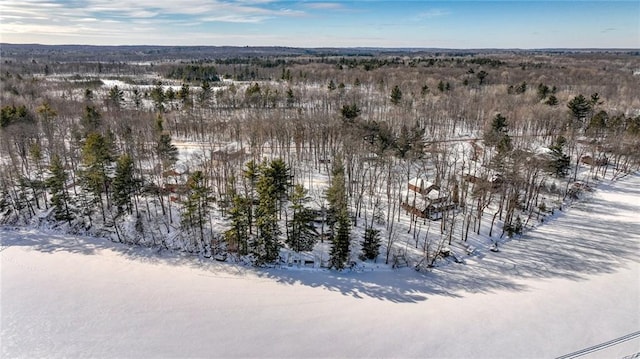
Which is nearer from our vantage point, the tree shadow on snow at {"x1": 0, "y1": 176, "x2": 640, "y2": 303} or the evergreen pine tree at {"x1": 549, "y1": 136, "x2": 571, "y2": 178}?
the tree shadow on snow at {"x1": 0, "y1": 176, "x2": 640, "y2": 303}

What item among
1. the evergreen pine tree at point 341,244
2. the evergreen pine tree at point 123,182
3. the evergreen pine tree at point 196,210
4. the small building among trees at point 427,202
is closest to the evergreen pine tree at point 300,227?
the evergreen pine tree at point 341,244

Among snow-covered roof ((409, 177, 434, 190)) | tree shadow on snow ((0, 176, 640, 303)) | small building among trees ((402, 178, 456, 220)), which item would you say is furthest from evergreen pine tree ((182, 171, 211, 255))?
snow-covered roof ((409, 177, 434, 190))

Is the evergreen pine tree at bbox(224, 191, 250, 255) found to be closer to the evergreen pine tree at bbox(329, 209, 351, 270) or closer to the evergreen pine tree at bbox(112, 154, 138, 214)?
the evergreen pine tree at bbox(329, 209, 351, 270)

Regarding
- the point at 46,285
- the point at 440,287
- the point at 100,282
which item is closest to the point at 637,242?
the point at 440,287

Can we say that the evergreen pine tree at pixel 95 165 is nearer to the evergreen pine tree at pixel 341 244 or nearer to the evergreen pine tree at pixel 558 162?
the evergreen pine tree at pixel 341 244

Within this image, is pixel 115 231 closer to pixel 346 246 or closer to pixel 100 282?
pixel 100 282

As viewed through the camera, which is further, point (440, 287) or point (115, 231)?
point (115, 231)

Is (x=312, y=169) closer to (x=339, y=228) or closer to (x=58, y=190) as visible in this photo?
(x=339, y=228)
